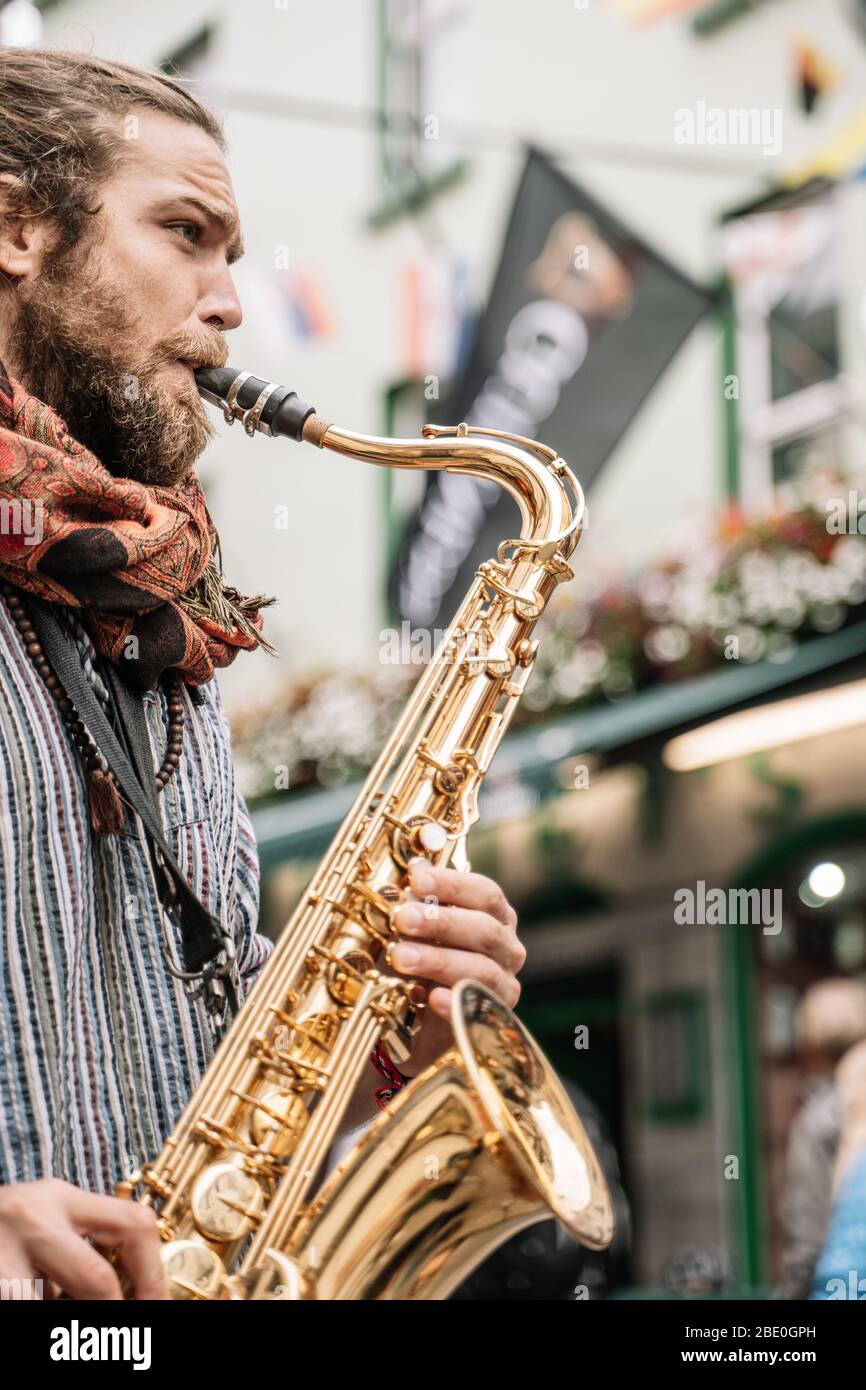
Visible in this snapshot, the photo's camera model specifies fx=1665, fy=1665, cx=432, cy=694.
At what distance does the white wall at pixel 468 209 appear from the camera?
646 cm

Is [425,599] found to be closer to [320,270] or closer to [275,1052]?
[320,270]

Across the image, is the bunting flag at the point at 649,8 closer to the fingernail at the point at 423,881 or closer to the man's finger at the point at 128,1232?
the fingernail at the point at 423,881

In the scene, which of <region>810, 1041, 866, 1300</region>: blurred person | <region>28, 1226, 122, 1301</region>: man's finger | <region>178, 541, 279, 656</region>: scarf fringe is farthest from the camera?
<region>810, 1041, 866, 1300</region>: blurred person

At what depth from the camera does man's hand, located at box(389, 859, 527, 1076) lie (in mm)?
1868

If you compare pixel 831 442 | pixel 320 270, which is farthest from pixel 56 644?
pixel 320 270

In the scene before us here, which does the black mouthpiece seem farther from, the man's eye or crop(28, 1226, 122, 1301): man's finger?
crop(28, 1226, 122, 1301): man's finger

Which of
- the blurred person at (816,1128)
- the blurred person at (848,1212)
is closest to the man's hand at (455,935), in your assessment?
the blurred person at (848,1212)

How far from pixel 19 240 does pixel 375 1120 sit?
3.82 feet

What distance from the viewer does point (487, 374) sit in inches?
244

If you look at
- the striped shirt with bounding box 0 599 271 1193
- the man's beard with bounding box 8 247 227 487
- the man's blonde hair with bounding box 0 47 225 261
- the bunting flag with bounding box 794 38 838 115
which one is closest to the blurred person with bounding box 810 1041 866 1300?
the striped shirt with bounding box 0 599 271 1193

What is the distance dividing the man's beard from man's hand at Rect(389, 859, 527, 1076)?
24.8 inches

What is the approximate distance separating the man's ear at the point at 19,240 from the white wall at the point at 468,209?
4.17 metres

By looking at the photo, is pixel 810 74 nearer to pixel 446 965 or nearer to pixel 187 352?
pixel 187 352

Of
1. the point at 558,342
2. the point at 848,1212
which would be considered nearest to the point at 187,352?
the point at 848,1212
